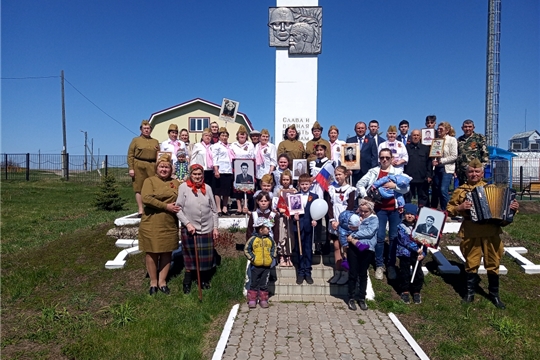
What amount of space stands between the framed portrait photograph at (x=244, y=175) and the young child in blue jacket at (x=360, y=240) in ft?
9.04

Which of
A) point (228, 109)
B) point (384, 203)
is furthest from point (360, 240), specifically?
point (228, 109)

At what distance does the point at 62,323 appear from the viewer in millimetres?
Answer: 4953

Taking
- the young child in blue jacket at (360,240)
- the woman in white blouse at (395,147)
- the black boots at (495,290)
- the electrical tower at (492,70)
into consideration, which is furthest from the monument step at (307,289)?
the electrical tower at (492,70)

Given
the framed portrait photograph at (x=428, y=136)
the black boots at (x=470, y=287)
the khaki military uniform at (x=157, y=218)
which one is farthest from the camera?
the framed portrait photograph at (x=428, y=136)

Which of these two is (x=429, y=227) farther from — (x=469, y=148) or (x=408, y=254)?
(x=469, y=148)

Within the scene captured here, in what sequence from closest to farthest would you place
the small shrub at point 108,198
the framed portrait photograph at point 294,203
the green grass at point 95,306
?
the green grass at point 95,306
the framed portrait photograph at point 294,203
the small shrub at point 108,198

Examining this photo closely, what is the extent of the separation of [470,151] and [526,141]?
158 feet

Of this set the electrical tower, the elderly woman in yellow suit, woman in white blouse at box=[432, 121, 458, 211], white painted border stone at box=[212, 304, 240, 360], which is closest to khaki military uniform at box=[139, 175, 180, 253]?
the elderly woman in yellow suit

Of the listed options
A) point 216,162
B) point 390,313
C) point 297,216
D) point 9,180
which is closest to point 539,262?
point 390,313

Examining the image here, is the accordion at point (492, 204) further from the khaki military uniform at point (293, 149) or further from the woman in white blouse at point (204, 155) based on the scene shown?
the woman in white blouse at point (204, 155)

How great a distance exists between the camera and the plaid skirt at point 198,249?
5.66 metres

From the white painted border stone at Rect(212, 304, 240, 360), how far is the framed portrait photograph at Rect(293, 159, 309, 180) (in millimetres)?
2817

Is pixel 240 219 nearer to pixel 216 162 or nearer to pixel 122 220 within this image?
pixel 216 162

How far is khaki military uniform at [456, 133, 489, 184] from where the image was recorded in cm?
766
